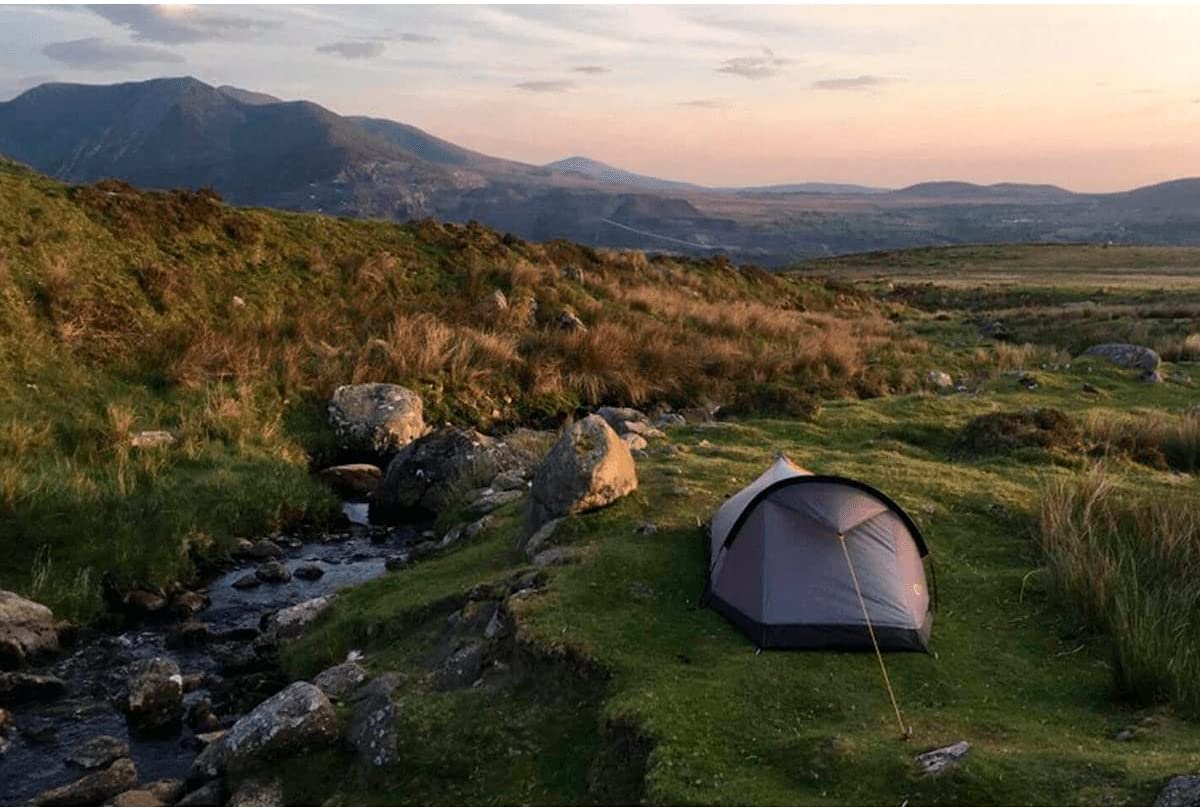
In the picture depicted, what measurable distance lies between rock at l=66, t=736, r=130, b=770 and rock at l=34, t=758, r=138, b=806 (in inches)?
15.8

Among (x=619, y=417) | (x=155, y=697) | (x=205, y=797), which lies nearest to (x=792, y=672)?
(x=205, y=797)

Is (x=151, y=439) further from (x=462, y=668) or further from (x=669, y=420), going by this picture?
→ (x=669, y=420)

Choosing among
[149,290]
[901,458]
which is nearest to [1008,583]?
[901,458]

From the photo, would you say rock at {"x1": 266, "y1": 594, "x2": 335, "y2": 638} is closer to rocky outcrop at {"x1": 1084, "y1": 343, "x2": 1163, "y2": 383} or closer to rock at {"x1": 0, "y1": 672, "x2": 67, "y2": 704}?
rock at {"x1": 0, "y1": 672, "x2": 67, "y2": 704}

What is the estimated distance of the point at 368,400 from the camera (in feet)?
73.1

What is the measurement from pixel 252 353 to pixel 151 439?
5287mm

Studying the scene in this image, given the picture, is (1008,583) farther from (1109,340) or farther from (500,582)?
(1109,340)

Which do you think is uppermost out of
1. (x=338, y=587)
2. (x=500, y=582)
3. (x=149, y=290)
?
(x=149, y=290)

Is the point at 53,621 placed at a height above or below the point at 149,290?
below

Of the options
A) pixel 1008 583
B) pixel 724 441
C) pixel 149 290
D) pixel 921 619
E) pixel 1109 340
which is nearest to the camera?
pixel 921 619

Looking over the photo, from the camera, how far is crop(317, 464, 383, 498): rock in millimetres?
19578

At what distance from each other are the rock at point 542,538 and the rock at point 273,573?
4525 mm

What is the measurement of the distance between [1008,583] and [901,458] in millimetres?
6146

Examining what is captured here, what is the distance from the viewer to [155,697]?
1062cm
